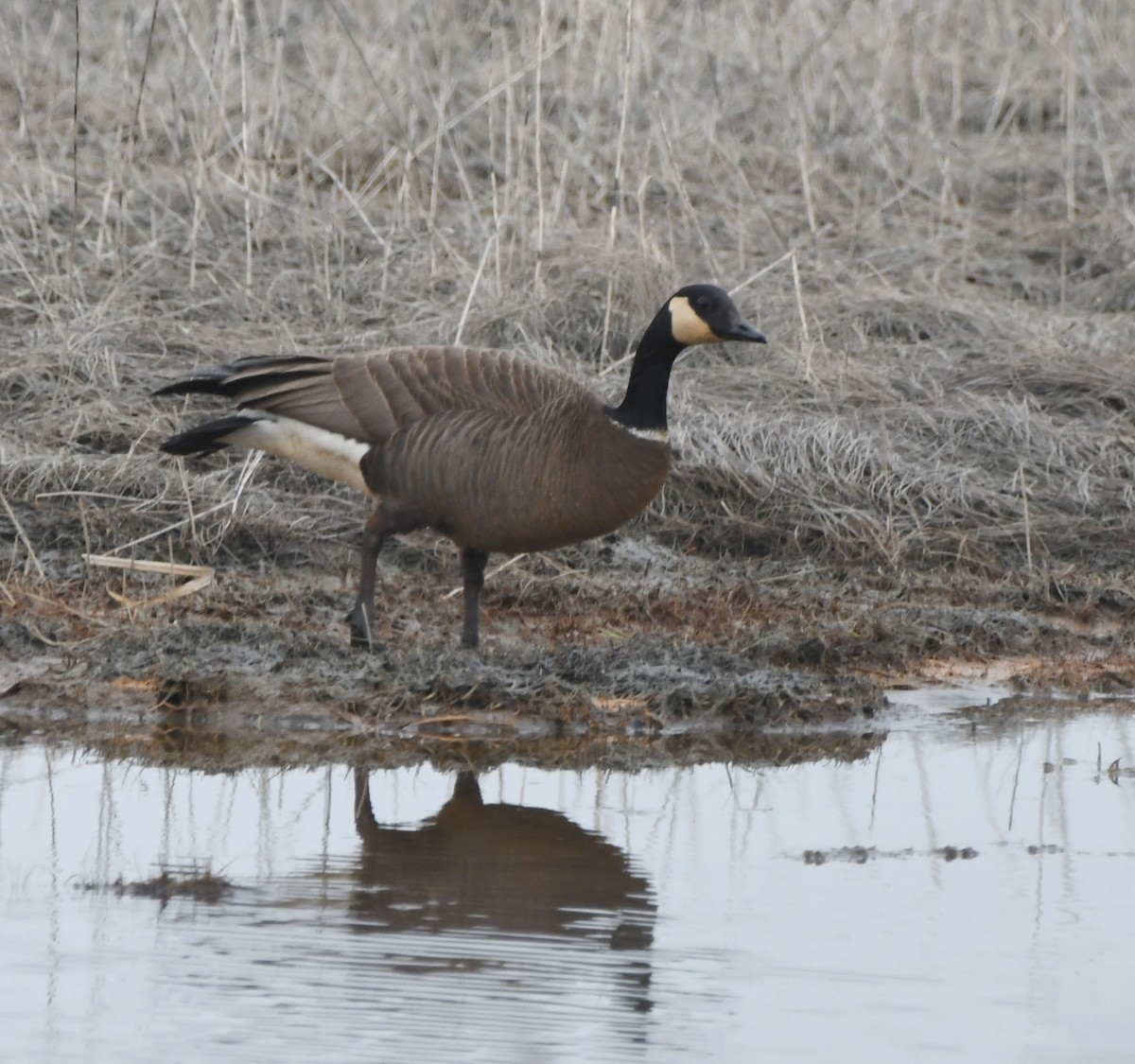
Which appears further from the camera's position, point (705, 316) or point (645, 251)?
point (645, 251)

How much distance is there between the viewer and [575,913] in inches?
147

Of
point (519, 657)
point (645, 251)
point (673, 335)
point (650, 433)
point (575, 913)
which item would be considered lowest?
point (575, 913)

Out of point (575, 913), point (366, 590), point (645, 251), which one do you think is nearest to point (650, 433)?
point (366, 590)

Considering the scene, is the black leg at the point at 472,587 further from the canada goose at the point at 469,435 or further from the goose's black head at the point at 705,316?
the goose's black head at the point at 705,316

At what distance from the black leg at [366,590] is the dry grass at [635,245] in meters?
0.96

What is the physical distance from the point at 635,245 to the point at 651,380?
342 cm

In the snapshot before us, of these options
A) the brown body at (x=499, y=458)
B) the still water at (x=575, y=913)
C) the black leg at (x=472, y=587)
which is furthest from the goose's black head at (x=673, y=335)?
the still water at (x=575, y=913)

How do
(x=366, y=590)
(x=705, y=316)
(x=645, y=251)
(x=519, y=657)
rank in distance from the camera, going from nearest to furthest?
(x=519, y=657), (x=366, y=590), (x=705, y=316), (x=645, y=251)

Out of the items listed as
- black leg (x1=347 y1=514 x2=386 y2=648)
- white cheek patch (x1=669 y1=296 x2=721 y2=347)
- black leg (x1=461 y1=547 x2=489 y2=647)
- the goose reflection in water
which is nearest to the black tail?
black leg (x1=347 y1=514 x2=386 y2=648)

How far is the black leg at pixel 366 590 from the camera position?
19.4 ft

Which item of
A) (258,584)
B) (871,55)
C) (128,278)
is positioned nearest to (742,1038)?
(258,584)

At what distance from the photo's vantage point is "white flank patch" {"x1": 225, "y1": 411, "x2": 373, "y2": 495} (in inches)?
234

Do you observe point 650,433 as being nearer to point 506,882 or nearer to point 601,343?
point 506,882

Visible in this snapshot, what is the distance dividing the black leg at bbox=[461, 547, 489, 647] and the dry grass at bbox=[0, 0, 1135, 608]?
3.88 ft
